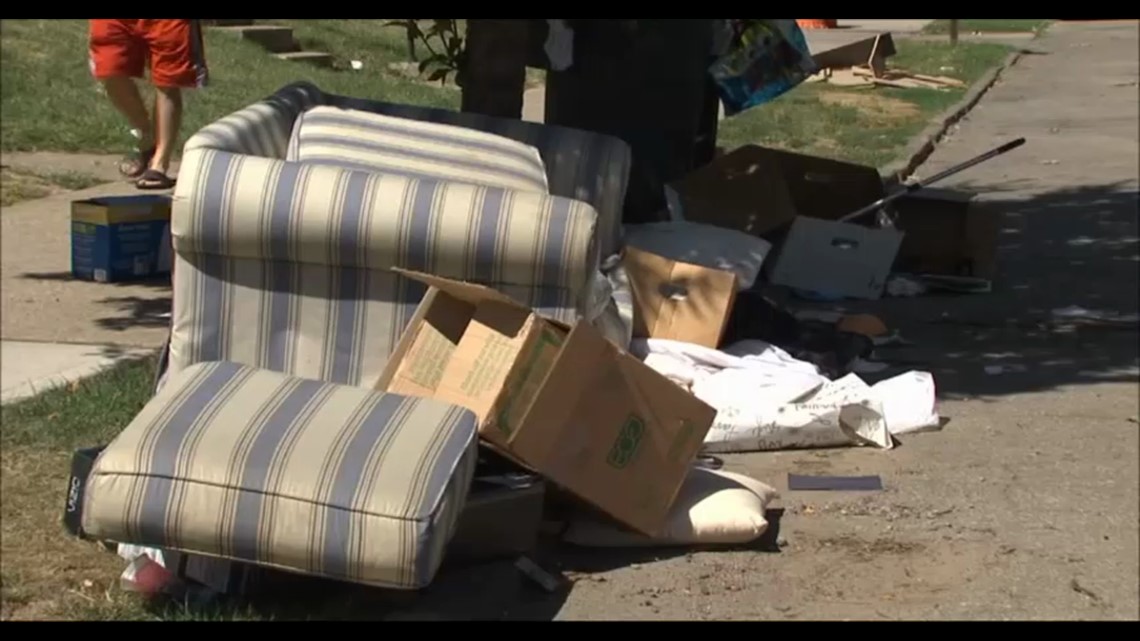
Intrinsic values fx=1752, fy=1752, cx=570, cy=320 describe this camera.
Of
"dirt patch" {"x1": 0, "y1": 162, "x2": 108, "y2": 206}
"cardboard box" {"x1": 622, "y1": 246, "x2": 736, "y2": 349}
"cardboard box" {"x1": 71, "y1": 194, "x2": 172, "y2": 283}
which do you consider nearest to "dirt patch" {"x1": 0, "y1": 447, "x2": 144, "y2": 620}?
"cardboard box" {"x1": 622, "y1": 246, "x2": 736, "y2": 349}

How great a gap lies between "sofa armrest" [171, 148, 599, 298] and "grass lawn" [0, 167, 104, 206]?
4780mm

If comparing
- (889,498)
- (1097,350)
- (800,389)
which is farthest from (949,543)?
(1097,350)

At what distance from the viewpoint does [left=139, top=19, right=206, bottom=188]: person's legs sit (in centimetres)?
887

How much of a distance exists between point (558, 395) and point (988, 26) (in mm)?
28345

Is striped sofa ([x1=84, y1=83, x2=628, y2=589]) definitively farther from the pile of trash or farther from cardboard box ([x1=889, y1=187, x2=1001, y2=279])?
cardboard box ([x1=889, y1=187, x2=1001, y2=279])

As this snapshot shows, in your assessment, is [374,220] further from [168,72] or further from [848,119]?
[848,119]

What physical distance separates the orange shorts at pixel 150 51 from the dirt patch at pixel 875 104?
832 centimetres

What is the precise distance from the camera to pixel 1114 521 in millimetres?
5027

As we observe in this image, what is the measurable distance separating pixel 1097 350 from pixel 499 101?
268cm

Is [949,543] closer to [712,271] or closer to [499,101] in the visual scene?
[712,271]

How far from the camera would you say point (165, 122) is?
29.3 ft

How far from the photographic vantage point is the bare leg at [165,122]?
29.2 ft

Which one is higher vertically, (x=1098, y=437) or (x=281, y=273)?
(x=281, y=273)

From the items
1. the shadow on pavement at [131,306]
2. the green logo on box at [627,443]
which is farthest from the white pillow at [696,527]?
the shadow on pavement at [131,306]
